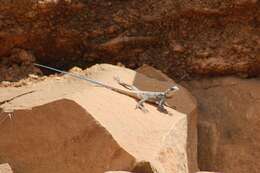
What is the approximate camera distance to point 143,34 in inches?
152

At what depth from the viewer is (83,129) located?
2.73 metres

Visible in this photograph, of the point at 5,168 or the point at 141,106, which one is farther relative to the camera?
the point at 141,106

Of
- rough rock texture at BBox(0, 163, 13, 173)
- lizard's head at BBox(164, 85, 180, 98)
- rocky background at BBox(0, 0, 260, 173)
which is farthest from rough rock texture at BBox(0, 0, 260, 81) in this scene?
rough rock texture at BBox(0, 163, 13, 173)

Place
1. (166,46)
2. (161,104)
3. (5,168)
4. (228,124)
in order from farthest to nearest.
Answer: (166,46)
(228,124)
(161,104)
(5,168)

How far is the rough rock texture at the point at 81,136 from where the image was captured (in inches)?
106

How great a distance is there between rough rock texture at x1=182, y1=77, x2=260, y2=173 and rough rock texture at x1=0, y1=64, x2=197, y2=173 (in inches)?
16.0

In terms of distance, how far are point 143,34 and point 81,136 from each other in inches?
51.7

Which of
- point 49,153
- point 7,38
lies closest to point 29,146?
point 49,153

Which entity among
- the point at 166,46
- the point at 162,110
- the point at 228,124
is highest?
the point at 166,46

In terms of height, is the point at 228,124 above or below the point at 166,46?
below

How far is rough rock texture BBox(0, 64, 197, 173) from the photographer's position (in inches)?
106

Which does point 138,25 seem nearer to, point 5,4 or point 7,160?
point 5,4

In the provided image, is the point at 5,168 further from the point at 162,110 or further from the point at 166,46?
the point at 166,46

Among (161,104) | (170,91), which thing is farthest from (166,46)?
(161,104)
